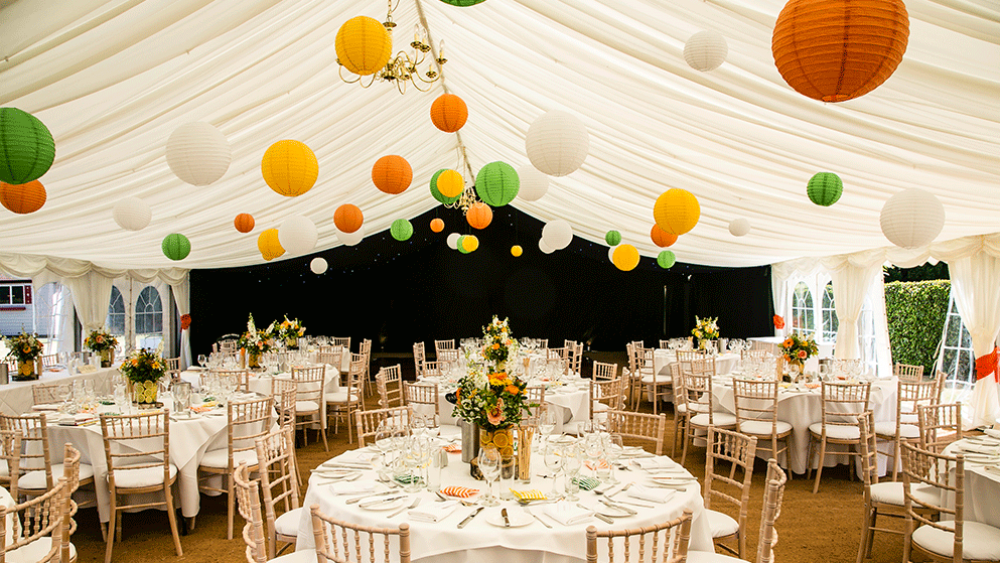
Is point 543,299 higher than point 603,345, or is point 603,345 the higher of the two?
point 543,299

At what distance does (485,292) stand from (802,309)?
737 cm

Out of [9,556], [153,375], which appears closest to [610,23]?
[9,556]

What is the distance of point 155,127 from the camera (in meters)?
4.54

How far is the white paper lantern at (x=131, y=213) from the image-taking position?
5.27 meters

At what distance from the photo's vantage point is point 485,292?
50.2 ft

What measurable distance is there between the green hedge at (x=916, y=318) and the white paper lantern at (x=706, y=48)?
9.13 m

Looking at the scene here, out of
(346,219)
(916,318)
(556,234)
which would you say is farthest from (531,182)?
(916,318)

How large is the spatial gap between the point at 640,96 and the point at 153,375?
4825mm

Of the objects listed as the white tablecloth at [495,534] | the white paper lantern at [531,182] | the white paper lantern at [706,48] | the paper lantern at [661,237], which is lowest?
the white tablecloth at [495,534]

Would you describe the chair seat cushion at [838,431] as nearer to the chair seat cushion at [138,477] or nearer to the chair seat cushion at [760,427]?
the chair seat cushion at [760,427]

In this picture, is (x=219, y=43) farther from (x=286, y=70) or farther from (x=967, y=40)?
(x=967, y=40)

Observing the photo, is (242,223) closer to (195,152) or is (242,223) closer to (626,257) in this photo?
(195,152)

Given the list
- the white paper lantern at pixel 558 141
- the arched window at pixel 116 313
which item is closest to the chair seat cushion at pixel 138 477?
the white paper lantern at pixel 558 141

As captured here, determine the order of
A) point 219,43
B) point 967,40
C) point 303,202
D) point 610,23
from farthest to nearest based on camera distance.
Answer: point 303,202, point 219,43, point 610,23, point 967,40
